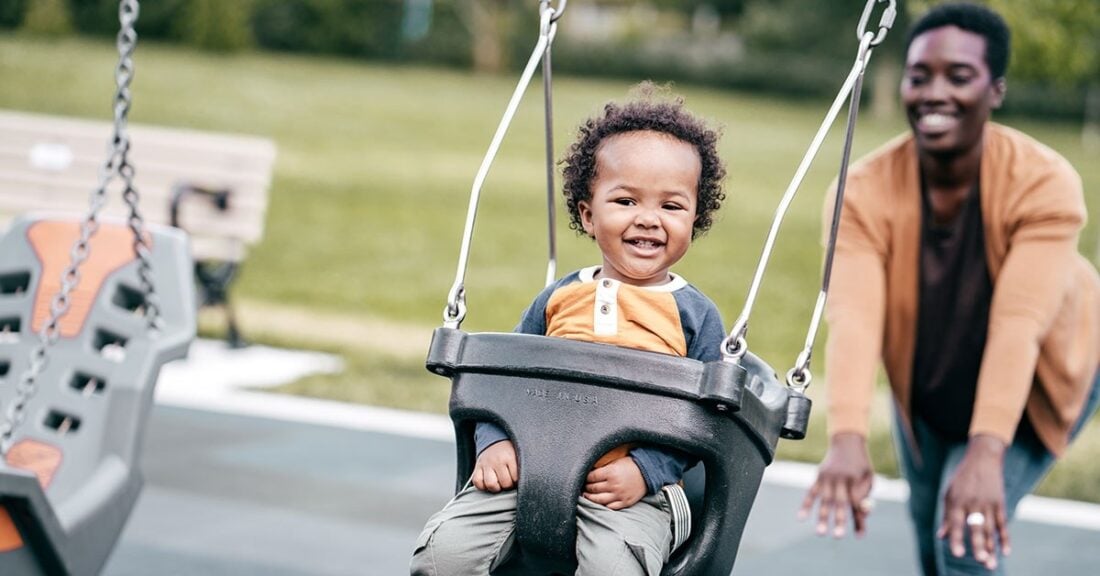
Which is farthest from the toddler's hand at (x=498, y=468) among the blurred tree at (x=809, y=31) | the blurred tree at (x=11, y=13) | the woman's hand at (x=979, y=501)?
the blurred tree at (x=809, y=31)

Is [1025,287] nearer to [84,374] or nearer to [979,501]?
[979,501]

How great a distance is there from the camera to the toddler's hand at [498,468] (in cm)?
241

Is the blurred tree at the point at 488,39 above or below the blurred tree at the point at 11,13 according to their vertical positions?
above

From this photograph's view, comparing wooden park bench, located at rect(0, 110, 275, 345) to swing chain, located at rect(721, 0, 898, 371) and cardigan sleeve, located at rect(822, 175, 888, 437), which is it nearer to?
cardigan sleeve, located at rect(822, 175, 888, 437)

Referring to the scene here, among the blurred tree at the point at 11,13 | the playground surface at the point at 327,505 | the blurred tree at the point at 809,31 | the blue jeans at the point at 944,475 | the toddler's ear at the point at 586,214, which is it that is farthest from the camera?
the blurred tree at the point at 809,31

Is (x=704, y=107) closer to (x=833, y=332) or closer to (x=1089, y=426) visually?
(x=1089, y=426)

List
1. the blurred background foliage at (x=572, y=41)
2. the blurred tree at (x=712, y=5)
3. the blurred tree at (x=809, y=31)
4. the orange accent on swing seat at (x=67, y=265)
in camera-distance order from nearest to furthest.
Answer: the orange accent on swing seat at (x=67, y=265) → the blurred background foliage at (x=572, y=41) → the blurred tree at (x=809, y=31) → the blurred tree at (x=712, y=5)

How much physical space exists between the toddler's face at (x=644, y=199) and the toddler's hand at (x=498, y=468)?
0.39 meters

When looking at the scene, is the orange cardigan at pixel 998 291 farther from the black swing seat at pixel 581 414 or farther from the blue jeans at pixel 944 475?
the black swing seat at pixel 581 414

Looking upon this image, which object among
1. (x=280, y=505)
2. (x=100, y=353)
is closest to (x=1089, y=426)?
(x=280, y=505)

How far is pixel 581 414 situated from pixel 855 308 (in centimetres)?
140

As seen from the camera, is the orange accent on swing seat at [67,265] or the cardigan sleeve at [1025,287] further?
the orange accent on swing seat at [67,265]

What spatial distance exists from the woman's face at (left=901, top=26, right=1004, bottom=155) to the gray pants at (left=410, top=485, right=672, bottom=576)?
1492 millimetres

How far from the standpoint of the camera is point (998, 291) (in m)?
3.51
